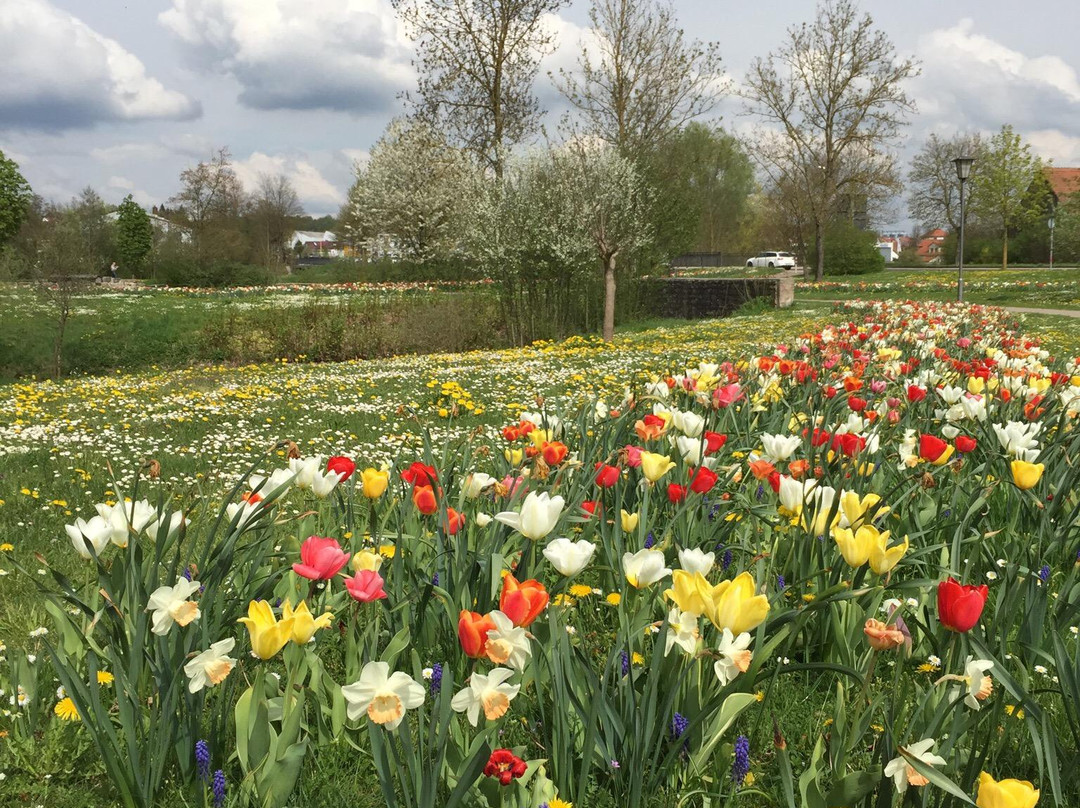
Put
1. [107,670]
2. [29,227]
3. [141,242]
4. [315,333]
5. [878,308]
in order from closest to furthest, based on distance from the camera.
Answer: [107,670] < [878,308] < [315,333] < [29,227] < [141,242]

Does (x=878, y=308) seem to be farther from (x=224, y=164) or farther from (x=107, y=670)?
(x=224, y=164)

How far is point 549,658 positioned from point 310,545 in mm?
556

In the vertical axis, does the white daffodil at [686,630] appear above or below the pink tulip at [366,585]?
below

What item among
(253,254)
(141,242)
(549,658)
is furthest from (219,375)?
(141,242)

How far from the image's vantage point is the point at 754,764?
1.97m

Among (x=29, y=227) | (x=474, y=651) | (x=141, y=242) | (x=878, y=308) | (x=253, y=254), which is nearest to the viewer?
(x=474, y=651)

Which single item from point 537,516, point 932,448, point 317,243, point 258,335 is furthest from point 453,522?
point 317,243

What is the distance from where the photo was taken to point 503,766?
1439mm

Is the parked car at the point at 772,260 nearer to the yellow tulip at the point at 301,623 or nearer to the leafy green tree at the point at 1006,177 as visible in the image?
the leafy green tree at the point at 1006,177

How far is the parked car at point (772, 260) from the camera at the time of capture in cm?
5359

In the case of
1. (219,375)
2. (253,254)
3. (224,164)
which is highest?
(224,164)

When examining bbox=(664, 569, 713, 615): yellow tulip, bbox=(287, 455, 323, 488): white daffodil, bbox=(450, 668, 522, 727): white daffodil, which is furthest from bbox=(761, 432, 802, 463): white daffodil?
bbox=(450, 668, 522, 727): white daffodil

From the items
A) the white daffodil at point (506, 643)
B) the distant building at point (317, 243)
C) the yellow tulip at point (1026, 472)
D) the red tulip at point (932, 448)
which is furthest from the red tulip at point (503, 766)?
the distant building at point (317, 243)

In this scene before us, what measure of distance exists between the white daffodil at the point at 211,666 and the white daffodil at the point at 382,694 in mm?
381
